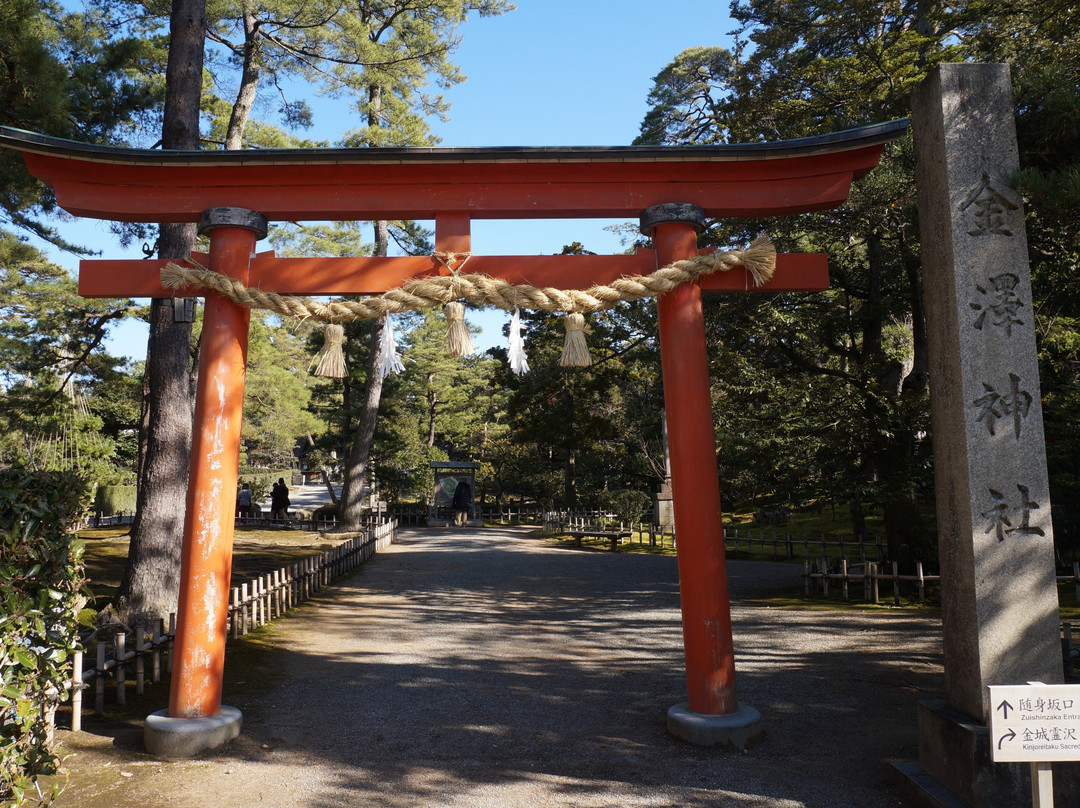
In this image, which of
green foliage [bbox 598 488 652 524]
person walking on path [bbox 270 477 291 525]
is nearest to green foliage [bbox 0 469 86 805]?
green foliage [bbox 598 488 652 524]

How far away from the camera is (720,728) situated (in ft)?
14.3

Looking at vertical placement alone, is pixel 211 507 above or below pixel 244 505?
above

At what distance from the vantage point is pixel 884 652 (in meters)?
6.79

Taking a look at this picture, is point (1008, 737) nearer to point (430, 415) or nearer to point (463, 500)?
A: point (463, 500)

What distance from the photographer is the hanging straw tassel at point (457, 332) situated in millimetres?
4668

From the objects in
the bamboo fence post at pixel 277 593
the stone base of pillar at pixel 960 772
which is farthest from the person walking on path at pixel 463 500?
the stone base of pillar at pixel 960 772

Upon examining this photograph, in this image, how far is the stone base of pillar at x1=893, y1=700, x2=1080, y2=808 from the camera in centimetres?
323

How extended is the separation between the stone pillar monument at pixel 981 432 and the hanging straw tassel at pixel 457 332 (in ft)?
9.10

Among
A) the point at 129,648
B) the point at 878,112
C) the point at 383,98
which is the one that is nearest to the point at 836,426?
the point at 878,112

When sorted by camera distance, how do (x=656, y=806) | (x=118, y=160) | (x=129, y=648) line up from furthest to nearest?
(x=129, y=648) < (x=118, y=160) < (x=656, y=806)

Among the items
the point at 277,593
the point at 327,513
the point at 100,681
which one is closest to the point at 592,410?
the point at 327,513

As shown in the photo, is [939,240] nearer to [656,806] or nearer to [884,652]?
[656,806]

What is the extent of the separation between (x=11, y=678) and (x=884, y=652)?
682cm

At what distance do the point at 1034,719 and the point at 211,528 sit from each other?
4475 mm
